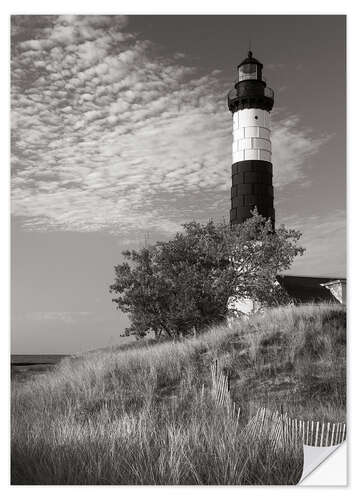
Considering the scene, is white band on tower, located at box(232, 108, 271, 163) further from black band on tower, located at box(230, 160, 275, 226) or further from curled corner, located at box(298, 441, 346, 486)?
curled corner, located at box(298, 441, 346, 486)

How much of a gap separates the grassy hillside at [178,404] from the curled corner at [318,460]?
0.08 m

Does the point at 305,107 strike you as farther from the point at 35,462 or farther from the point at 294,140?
the point at 35,462

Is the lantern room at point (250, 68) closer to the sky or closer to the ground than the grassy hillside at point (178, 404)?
closer to the sky

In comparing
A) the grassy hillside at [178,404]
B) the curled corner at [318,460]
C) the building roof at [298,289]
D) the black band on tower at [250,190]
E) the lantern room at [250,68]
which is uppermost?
the lantern room at [250,68]

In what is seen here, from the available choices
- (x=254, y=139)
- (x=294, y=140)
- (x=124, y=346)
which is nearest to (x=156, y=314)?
(x=124, y=346)

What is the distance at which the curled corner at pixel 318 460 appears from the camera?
4445 mm

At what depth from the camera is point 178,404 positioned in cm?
601

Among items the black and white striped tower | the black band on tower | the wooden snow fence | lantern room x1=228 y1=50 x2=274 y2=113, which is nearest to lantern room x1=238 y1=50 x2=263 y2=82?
lantern room x1=228 y1=50 x2=274 y2=113

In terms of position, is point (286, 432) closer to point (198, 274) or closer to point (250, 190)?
point (198, 274)

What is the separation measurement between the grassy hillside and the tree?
176cm

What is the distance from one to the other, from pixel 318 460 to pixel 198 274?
6781 mm

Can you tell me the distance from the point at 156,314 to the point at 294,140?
525cm
